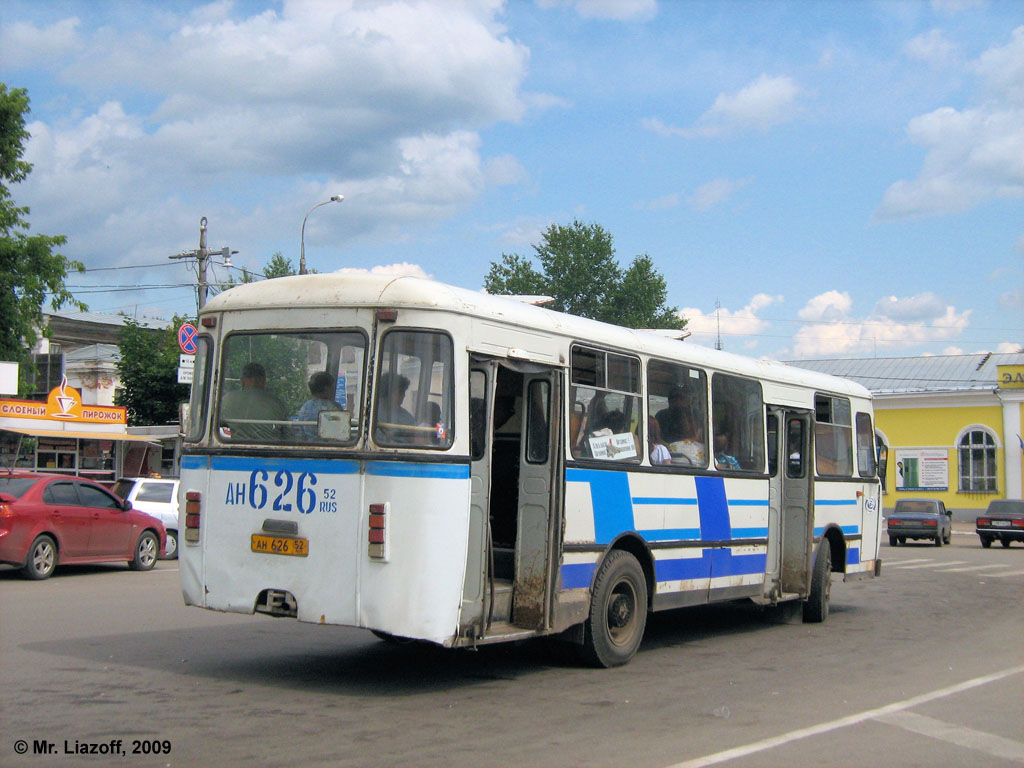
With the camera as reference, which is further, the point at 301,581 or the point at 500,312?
the point at 500,312

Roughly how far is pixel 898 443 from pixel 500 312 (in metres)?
47.7

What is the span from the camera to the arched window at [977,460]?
49.9 m

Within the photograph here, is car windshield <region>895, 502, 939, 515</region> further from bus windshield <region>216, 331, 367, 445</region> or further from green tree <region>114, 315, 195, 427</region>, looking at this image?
bus windshield <region>216, 331, 367, 445</region>

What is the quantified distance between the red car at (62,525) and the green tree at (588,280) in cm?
5705

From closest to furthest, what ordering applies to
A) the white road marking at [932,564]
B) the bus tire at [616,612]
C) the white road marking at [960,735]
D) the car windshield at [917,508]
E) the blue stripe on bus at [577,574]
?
the white road marking at [960,735], the blue stripe on bus at [577,574], the bus tire at [616,612], the white road marking at [932,564], the car windshield at [917,508]

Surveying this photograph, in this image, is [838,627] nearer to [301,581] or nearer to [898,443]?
[301,581]

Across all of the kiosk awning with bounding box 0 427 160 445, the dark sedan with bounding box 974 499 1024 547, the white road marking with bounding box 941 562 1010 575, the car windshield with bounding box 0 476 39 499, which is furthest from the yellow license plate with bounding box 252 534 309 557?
the dark sedan with bounding box 974 499 1024 547

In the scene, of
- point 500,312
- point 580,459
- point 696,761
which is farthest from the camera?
point 580,459

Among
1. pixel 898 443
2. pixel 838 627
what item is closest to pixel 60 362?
pixel 898 443

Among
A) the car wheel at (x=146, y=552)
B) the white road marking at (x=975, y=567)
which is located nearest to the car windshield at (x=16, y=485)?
the car wheel at (x=146, y=552)

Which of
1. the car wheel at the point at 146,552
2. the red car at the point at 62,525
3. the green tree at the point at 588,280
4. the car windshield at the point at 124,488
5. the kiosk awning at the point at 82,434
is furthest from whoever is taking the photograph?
the green tree at the point at 588,280

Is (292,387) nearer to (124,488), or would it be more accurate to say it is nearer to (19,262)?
(124,488)

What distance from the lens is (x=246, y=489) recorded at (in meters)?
8.22

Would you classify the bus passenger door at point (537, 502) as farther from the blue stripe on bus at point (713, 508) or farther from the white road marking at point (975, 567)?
the white road marking at point (975, 567)
